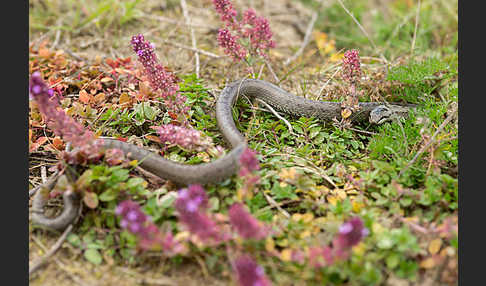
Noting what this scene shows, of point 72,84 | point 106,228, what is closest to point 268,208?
point 106,228

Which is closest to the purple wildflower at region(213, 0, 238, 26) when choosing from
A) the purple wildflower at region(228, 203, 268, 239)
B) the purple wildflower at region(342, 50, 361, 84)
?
the purple wildflower at region(342, 50, 361, 84)

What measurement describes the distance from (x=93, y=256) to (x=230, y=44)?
322cm

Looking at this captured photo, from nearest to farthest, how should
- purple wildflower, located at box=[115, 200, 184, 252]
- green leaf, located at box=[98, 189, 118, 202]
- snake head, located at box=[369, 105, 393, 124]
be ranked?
purple wildflower, located at box=[115, 200, 184, 252], green leaf, located at box=[98, 189, 118, 202], snake head, located at box=[369, 105, 393, 124]

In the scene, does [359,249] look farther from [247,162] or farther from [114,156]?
[114,156]

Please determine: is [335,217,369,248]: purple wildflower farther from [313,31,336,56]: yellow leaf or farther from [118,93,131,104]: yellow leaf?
[313,31,336,56]: yellow leaf

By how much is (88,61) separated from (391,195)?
519 centimetres

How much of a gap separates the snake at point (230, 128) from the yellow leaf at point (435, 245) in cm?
196

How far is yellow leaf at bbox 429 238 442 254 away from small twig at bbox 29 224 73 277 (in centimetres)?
339

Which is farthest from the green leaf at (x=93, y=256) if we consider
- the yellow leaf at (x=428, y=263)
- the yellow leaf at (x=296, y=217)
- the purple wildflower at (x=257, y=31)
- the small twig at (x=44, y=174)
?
the purple wildflower at (x=257, y=31)

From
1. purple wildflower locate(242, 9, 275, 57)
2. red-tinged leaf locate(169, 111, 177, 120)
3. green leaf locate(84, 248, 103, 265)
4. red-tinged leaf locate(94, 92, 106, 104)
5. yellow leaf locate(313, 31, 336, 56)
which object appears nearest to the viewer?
Result: green leaf locate(84, 248, 103, 265)

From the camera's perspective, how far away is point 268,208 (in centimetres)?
399

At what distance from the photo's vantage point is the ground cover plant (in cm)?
343

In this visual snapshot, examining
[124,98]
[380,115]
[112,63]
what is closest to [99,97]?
[124,98]

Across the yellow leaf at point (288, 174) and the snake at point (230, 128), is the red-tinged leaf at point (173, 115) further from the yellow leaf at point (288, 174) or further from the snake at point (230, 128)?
the yellow leaf at point (288, 174)
